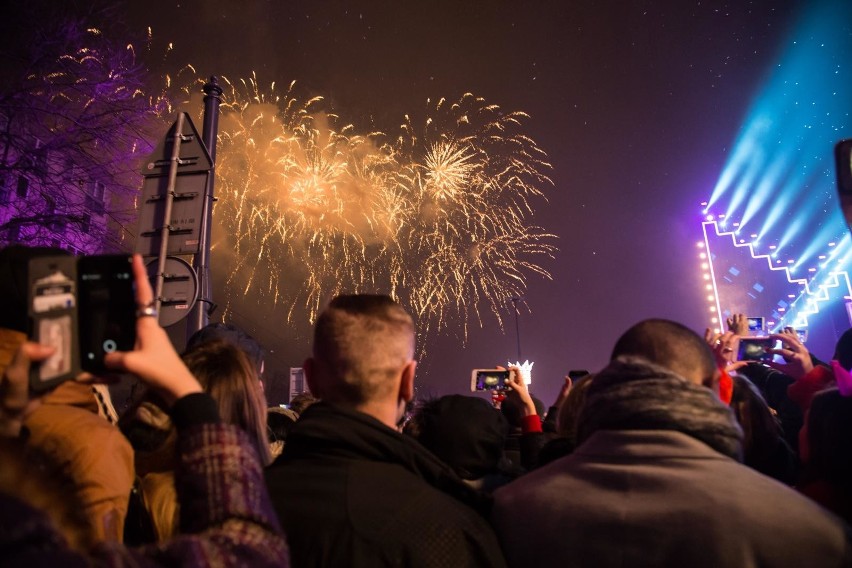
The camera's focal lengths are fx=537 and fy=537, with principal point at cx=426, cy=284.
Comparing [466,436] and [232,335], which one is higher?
[232,335]

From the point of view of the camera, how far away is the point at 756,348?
5.25 metres

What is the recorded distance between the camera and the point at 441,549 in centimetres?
179

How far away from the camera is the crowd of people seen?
1.12 metres

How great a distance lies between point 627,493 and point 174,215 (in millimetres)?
5193

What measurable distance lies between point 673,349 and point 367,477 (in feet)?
4.50

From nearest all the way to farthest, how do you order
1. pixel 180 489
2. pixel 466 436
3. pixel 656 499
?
pixel 180 489 → pixel 656 499 → pixel 466 436

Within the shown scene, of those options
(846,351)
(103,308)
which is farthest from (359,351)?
(846,351)

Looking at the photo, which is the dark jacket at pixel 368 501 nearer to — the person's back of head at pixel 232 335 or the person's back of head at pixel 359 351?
the person's back of head at pixel 359 351

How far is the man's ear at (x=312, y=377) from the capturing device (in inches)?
91.7

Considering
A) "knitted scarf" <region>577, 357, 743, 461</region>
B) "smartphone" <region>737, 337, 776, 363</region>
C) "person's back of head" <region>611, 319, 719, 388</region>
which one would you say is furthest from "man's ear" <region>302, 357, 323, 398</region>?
"smartphone" <region>737, 337, 776, 363</region>

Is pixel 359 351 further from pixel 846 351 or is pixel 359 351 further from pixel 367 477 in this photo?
pixel 846 351

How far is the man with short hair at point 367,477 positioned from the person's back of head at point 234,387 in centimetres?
46

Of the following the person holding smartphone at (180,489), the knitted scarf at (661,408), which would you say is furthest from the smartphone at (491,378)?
the person holding smartphone at (180,489)

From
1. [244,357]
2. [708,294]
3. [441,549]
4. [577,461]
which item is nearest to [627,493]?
[577,461]
